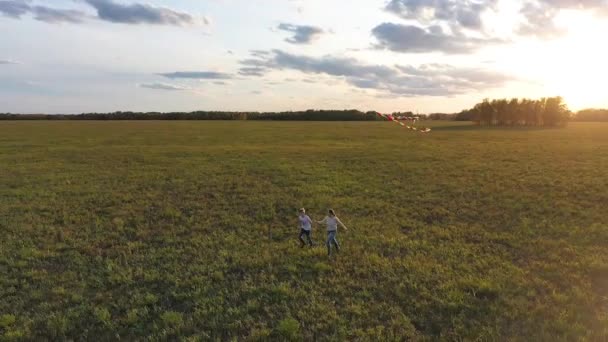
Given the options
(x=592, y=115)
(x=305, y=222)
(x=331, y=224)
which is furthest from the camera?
(x=592, y=115)

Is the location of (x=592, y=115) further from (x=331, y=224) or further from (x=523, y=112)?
(x=331, y=224)

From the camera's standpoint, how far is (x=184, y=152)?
45.2 m

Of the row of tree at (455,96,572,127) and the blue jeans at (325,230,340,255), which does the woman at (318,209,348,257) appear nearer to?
the blue jeans at (325,230,340,255)

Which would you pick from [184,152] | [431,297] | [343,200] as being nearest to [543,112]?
[184,152]

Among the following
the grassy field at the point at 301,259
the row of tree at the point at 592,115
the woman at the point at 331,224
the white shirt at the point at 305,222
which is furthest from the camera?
the row of tree at the point at 592,115

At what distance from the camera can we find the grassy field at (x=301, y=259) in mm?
9227

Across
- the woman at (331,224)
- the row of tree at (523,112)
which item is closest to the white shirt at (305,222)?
the woman at (331,224)

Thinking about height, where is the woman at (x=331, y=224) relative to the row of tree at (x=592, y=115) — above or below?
below

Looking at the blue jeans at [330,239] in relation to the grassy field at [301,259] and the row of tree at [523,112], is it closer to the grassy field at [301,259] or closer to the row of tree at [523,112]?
the grassy field at [301,259]

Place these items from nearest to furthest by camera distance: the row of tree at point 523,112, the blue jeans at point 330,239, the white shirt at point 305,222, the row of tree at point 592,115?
the blue jeans at point 330,239 → the white shirt at point 305,222 → the row of tree at point 523,112 → the row of tree at point 592,115

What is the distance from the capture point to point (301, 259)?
13.0 meters

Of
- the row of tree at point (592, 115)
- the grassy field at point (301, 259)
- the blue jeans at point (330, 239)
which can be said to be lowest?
the grassy field at point (301, 259)

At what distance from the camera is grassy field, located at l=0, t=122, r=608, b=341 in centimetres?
923

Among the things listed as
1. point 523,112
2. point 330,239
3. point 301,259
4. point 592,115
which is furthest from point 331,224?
point 592,115
